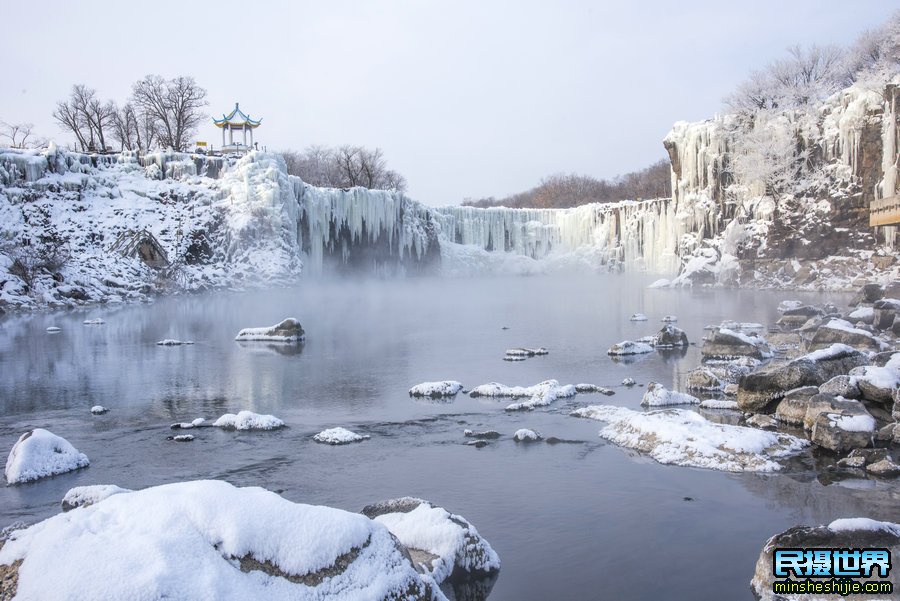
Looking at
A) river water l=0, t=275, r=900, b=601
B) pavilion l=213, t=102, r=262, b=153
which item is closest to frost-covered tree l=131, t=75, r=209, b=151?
pavilion l=213, t=102, r=262, b=153

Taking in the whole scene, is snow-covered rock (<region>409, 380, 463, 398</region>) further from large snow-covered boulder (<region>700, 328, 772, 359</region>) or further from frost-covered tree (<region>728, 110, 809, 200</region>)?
frost-covered tree (<region>728, 110, 809, 200</region>)

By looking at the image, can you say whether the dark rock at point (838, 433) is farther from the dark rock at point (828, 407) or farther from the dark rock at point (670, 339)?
the dark rock at point (670, 339)

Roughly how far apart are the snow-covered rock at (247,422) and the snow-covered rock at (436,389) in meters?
2.70

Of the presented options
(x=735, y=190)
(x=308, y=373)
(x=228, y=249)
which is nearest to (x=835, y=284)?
(x=735, y=190)

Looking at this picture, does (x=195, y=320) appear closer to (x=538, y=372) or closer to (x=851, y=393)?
(x=538, y=372)

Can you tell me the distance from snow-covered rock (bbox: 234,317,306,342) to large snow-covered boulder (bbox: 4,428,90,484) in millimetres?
11238

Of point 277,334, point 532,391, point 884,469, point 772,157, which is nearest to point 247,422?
point 532,391

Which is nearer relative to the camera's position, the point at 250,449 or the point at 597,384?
the point at 250,449

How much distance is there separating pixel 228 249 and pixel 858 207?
31.0m

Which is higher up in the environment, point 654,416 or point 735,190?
point 735,190

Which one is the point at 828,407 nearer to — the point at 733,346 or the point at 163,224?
the point at 733,346

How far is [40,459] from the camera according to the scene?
24.9 feet

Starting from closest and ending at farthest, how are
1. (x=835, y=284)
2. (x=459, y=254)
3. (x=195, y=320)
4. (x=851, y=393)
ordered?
1. (x=851, y=393)
2. (x=195, y=320)
3. (x=835, y=284)
4. (x=459, y=254)

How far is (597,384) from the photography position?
12.3 meters
